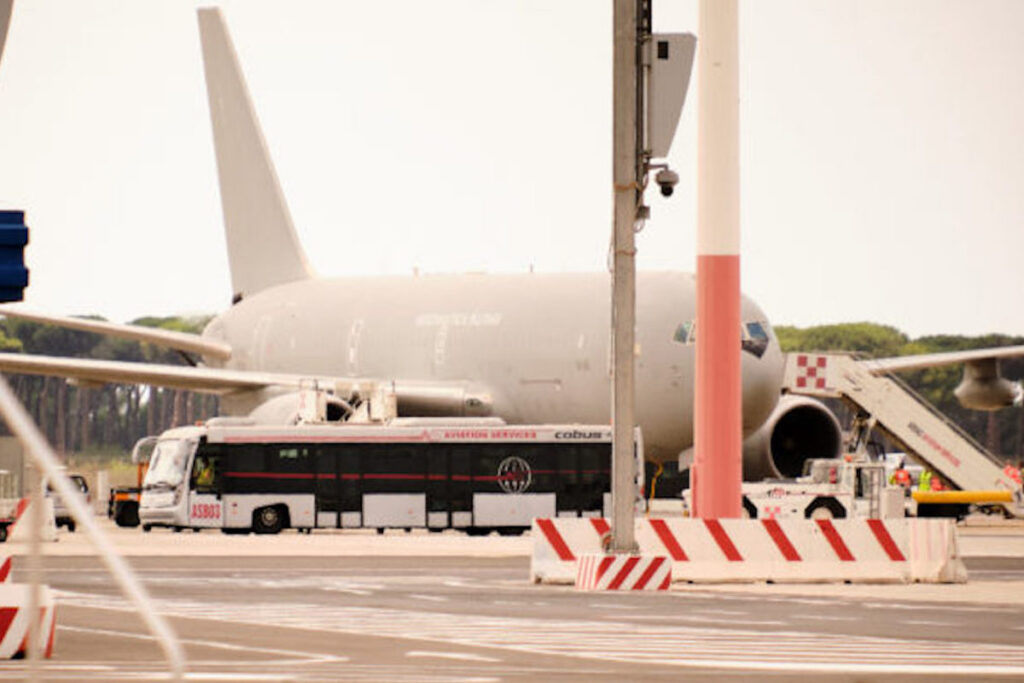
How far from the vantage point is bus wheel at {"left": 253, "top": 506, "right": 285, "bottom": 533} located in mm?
53750

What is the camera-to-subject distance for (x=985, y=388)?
237ft

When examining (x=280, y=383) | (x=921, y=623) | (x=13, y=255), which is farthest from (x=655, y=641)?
(x=280, y=383)

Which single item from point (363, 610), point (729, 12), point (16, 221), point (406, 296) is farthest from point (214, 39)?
point (16, 221)

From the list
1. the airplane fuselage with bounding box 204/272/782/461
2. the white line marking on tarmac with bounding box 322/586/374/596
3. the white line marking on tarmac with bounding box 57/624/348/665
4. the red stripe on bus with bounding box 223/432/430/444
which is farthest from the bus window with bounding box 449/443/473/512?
the white line marking on tarmac with bounding box 57/624/348/665

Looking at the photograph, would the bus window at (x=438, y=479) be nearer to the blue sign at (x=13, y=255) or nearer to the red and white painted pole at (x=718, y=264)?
the red and white painted pole at (x=718, y=264)

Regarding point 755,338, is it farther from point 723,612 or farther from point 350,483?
point 723,612

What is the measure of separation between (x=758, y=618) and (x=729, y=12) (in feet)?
51.8

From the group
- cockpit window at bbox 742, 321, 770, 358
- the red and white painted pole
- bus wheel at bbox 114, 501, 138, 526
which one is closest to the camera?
the red and white painted pole

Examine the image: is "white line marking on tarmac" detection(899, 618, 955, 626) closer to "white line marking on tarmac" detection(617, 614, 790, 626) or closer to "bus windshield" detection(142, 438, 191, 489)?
"white line marking on tarmac" detection(617, 614, 790, 626)

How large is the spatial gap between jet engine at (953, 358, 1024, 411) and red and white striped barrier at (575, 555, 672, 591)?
43.8 meters

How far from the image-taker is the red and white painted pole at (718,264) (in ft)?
123

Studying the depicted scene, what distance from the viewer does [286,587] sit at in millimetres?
30391

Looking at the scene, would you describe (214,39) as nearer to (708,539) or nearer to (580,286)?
(580,286)

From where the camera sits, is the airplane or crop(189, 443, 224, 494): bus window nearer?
crop(189, 443, 224, 494): bus window
